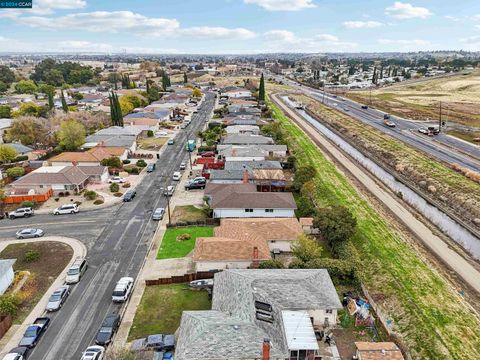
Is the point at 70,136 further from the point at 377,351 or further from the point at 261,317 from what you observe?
the point at 377,351

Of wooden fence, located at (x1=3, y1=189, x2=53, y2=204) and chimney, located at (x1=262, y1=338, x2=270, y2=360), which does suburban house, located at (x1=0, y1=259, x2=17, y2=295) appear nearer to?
wooden fence, located at (x1=3, y1=189, x2=53, y2=204)

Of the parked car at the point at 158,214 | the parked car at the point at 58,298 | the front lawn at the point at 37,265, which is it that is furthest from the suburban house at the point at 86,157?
the parked car at the point at 58,298

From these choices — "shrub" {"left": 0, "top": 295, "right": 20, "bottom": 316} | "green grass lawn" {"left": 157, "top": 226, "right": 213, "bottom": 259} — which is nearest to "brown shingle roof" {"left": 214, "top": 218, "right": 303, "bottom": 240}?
"green grass lawn" {"left": 157, "top": 226, "right": 213, "bottom": 259}

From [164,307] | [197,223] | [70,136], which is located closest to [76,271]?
[164,307]

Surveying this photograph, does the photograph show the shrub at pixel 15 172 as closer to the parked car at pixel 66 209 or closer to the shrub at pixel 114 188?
the shrub at pixel 114 188

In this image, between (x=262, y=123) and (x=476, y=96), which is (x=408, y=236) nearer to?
(x=262, y=123)
